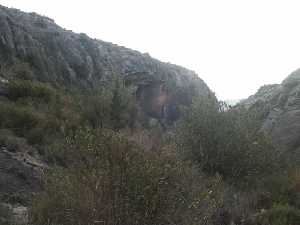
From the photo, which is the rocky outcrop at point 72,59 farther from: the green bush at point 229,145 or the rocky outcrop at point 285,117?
the green bush at point 229,145

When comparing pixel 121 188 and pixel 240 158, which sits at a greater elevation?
pixel 121 188

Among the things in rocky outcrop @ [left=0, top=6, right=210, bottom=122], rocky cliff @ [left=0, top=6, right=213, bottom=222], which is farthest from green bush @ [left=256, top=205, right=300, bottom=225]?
rocky outcrop @ [left=0, top=6, right=210, bottom=122]

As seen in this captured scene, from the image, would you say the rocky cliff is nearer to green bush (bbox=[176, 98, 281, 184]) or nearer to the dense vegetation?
the dense vegetation

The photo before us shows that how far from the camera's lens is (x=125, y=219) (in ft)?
16.9

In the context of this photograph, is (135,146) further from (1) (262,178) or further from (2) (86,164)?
(1) (262,178)

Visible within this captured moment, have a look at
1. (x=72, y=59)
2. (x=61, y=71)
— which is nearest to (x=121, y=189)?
(x=61, y=71)

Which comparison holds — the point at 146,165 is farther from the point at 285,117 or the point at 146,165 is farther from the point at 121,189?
the point at 285,117

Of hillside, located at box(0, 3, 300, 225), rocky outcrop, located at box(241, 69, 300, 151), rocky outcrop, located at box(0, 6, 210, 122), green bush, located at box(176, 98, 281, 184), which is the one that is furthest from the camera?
rocky outcrop, located at box(0, 6, 210, 122)

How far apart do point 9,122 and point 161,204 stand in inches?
445

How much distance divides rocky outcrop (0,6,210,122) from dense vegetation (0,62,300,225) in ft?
27.4

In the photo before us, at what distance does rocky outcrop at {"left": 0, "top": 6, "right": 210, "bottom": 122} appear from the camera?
30797mm

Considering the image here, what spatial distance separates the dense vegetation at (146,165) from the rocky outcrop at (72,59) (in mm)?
8358

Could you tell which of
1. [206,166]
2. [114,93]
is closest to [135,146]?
[206,166]

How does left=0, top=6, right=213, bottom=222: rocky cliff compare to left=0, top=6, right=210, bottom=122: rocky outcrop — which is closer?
left=0, top=6, right=213, bottom=222: rocky cliff
